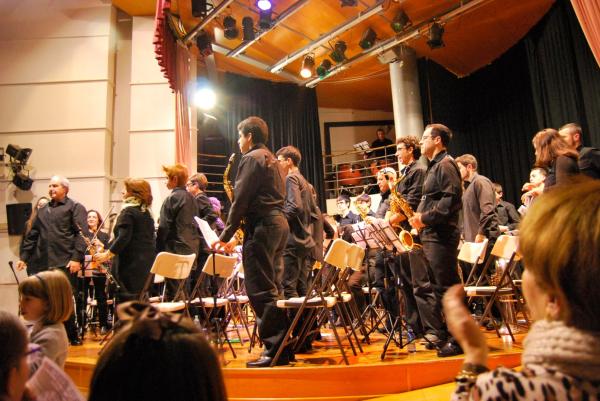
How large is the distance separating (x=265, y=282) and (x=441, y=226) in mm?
1367

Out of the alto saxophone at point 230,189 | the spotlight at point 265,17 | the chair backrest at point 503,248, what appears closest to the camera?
the chair backrest at point 503,248

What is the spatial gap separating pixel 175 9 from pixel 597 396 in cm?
856

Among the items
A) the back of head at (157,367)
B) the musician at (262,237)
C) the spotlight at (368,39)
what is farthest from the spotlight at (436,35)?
the back of head at (157,367)

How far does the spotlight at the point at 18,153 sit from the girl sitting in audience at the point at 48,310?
20.3 feet

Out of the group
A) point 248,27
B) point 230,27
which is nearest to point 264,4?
point 248,27

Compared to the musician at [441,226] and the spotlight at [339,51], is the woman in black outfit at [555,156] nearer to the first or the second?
the musician at [441,226]

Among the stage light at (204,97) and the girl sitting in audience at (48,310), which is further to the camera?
the stage light at (204,97)

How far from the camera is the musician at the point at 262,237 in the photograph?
344cm

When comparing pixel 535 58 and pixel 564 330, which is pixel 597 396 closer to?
pixel 564 330

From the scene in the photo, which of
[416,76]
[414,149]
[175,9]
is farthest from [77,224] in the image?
[416,76]

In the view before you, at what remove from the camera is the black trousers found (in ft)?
11.3

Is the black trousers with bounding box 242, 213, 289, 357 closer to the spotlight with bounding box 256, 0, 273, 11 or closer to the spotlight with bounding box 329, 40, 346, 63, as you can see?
the spotlight with bounding box 256, 0, 273, 11

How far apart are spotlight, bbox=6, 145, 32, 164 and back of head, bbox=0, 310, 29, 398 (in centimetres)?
720

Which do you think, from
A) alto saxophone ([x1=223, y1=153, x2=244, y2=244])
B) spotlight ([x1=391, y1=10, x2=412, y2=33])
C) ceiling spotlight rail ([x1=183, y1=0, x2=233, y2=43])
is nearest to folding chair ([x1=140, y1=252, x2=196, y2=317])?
alto saxophone ([x1=223, y1=153, x2=244, y2=244])
